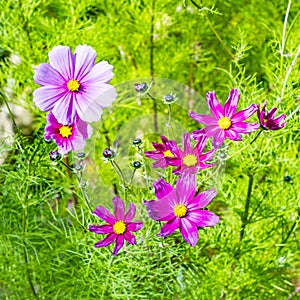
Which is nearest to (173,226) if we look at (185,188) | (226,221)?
(185,188)

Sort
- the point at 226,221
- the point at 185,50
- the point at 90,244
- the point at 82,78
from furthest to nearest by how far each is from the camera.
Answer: the point at 185,50, the point at 226,221, the point at 90,244, the point at 82,78

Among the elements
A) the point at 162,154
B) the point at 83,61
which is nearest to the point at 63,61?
→ the point at 83,61

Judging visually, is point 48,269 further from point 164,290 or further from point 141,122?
point 141,122

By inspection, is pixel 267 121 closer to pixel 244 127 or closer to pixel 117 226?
pixel 244 127

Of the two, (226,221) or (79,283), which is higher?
(226,221)

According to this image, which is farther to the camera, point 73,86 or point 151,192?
point 151,192

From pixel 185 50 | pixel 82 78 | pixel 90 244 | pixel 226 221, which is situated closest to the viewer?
pixel 82 78
